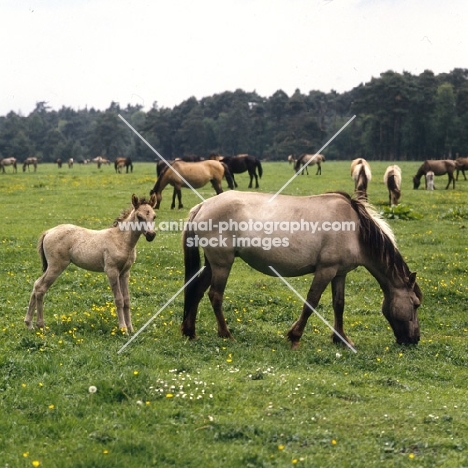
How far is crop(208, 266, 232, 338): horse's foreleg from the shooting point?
8444 millimetres

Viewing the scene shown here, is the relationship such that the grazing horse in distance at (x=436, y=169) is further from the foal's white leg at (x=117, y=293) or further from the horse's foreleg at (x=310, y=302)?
the foal's white leg at (x=117, y=293)

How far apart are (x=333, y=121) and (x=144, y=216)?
6204cm

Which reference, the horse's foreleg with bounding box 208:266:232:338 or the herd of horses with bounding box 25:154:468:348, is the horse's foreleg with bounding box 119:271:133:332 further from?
the horse's foreleg with bounding box 208:266:232:338

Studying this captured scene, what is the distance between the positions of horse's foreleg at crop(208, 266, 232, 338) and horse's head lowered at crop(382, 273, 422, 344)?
2.34 meters

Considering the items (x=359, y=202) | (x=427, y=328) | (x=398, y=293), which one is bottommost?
(x=427, y=328)

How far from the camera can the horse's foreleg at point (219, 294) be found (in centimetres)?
844

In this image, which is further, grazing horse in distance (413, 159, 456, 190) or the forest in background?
the forest in background

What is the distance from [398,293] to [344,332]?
1017 mm

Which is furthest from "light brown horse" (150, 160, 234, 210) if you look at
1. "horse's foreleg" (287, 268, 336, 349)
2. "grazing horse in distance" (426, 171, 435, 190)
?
"horse's foreleg" (287, 268, 336, 349)

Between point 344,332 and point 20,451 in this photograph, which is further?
point 344,332

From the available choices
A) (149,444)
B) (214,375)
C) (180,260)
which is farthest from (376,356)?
(180,260)

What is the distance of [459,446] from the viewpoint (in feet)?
16.6

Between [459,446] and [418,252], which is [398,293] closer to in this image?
[459,446]

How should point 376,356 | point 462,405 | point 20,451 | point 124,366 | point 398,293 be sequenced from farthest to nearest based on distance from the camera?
point 398,293 < point 376,356 < point 124,366 < point 462,405 < point 20,451
